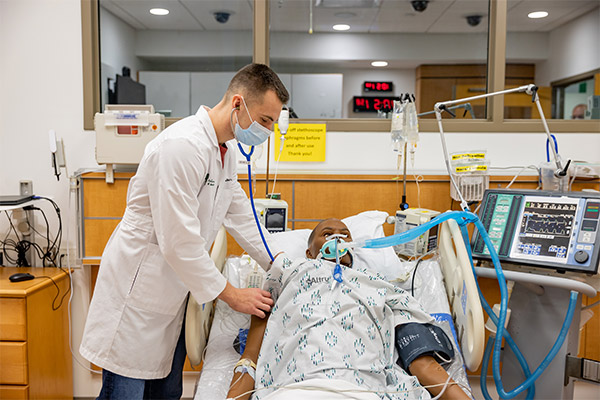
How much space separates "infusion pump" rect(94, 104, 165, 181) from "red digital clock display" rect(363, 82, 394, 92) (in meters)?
4.07

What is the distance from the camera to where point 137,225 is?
59.2 inches

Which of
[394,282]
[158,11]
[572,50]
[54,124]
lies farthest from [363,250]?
[572,50]

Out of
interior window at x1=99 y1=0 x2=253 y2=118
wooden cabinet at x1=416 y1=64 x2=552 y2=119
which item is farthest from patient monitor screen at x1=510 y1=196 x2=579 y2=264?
wooden cabinet at x1=416 y1=64 x2=552 y2=119

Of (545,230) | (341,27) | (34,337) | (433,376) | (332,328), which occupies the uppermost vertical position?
(341,27)

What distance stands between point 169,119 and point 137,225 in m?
1.22

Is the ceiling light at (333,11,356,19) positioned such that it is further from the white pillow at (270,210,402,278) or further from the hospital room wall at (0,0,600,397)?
the white pillow at (270,210,402,278)

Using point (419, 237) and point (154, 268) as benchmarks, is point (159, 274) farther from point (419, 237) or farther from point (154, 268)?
point (419, 237)

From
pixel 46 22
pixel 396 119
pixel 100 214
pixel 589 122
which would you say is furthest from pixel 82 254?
pixel 589 122

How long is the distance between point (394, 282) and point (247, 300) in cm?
63

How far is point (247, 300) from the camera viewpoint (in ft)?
5.03

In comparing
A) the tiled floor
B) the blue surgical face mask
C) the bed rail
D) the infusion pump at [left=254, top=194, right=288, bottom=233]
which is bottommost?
the tiled floor

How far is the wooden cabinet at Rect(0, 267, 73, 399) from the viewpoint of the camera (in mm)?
2053

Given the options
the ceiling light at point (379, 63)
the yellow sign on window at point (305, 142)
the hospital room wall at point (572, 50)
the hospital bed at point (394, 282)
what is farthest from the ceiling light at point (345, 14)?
the hospital bed at point (394, 282)

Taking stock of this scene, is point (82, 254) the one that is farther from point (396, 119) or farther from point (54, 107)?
point (396, 119)
